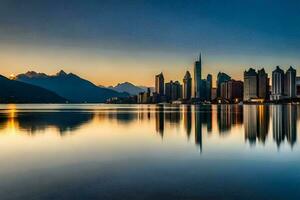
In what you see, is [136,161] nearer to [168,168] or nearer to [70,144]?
[168,168]

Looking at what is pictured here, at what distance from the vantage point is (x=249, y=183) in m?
16.0

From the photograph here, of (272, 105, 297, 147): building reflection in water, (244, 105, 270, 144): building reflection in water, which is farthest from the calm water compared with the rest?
(244, 105, 270, 144): building reflection in water

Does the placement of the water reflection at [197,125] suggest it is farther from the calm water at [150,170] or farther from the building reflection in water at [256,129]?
the calm water at [150,170]

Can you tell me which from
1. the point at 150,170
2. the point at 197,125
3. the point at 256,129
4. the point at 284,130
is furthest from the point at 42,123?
the point at 150,170

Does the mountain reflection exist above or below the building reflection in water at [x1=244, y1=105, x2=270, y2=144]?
above

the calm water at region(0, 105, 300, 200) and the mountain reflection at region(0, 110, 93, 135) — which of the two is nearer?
the calm water at region(0, 105, 300, 200)

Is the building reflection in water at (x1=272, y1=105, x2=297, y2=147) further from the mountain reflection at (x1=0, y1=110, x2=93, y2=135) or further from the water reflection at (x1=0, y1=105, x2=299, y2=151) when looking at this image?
the mountain reflection at (x1=0, y1=110, x2=93, y2=135)

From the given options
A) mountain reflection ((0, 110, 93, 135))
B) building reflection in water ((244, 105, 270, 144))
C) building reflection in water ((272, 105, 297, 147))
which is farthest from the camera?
mountain reflection ((0, 110, 93, 135))

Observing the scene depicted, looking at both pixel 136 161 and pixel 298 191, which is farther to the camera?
pixel 136 161

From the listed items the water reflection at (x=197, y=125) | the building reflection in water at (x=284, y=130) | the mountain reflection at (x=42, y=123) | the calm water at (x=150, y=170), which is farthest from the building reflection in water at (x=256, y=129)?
the mountain reflection at (x=42, y=123)

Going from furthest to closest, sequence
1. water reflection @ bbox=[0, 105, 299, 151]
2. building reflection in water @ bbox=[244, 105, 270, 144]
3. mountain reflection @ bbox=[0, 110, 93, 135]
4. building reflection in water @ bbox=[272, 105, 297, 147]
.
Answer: mountain reflection @ bbox=[0, 110, 93, 135]
water reflection @ bbox=[0, 105, 299, 151]
building reflection in water @ bbox=[244, 105, 270, 144]
building reflection in water @ bbox=[272, 105, 297, 147]

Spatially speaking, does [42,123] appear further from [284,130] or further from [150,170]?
[150,170]

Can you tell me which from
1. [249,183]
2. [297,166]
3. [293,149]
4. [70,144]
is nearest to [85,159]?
[70,144]

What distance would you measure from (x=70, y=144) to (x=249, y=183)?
65.0 ft
